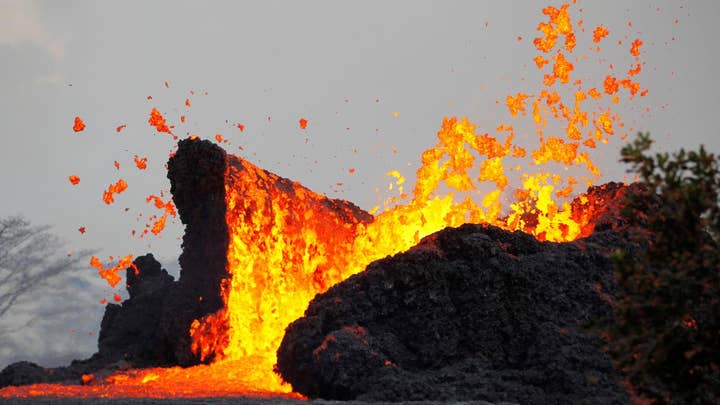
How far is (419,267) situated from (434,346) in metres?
1.23

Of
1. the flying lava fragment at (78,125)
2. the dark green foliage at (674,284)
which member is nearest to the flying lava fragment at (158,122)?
the flying lava fragment at (78,125)

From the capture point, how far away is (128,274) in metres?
19.6

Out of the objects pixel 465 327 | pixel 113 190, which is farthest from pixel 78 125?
pixel 465 327

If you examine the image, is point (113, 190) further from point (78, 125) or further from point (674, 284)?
point (674, 284)

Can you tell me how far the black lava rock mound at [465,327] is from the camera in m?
9.00

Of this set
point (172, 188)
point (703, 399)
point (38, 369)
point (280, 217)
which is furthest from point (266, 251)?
point (703, 399)

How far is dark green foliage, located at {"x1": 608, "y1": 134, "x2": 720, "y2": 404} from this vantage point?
4707 millimetres

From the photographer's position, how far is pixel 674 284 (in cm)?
468

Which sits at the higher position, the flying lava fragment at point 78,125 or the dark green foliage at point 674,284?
the flying lava fragment at point 78,125

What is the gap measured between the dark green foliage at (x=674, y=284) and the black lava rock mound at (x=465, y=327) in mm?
3917

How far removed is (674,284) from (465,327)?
18.6ft

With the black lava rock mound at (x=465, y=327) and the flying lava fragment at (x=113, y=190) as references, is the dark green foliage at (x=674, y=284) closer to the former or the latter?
the black lava rock mound at (x=465, y=327)

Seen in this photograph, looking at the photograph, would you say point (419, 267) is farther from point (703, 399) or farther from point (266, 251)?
point (703, 399)

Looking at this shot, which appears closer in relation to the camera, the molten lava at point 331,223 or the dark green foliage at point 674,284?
the dark green foliage at point 674,284
